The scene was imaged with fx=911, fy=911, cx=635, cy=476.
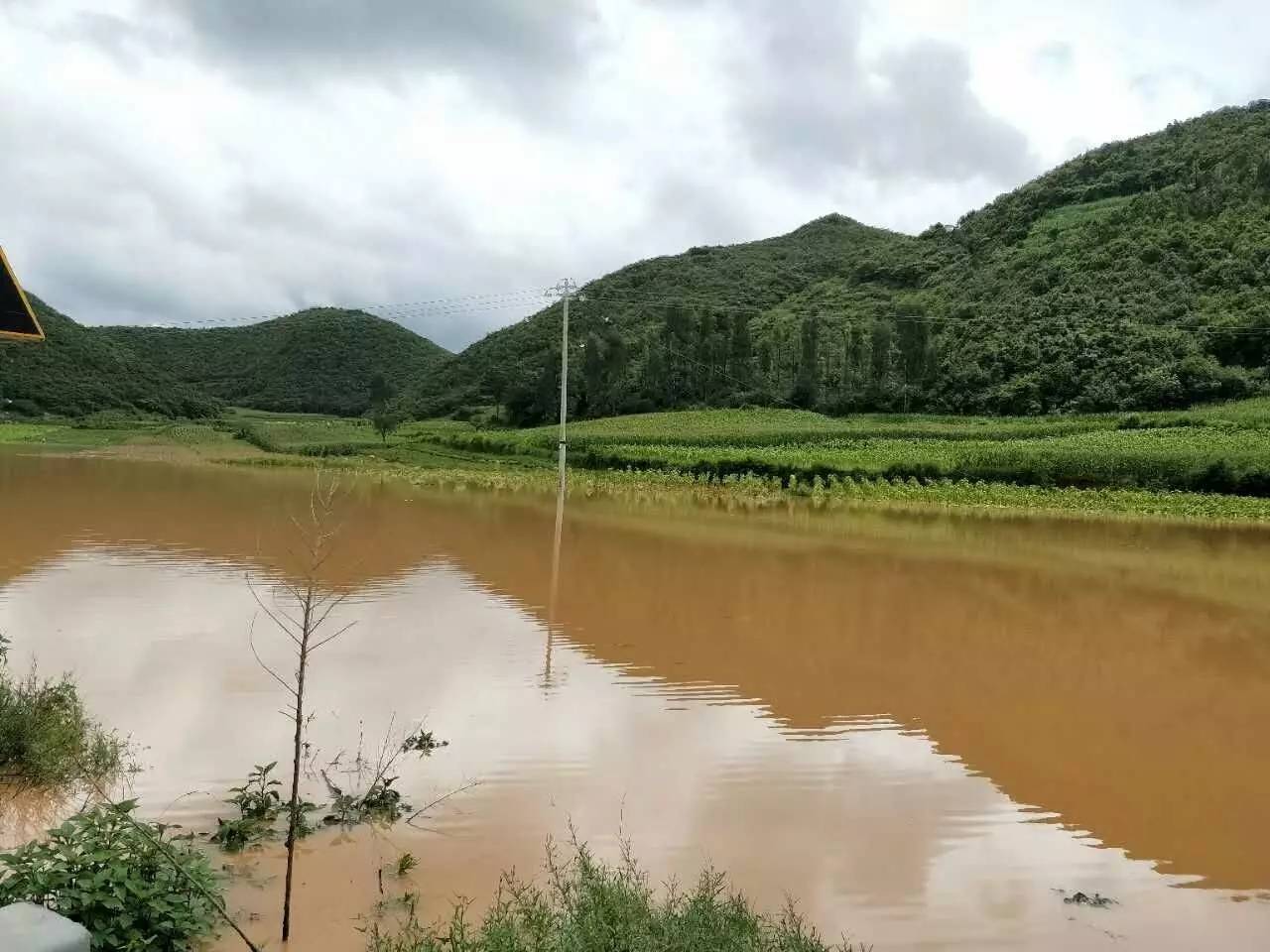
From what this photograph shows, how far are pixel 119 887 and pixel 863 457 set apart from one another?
3531 cm

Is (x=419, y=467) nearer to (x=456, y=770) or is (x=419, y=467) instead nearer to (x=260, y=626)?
(x=260, y=626)

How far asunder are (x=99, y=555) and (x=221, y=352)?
339 feet

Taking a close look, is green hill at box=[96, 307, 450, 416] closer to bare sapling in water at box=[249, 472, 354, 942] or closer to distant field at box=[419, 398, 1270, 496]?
distant field at box=[419, 398, 1270, 496]

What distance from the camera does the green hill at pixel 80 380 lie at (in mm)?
72250

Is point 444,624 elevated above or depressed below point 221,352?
below

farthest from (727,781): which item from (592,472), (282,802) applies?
(592,472)

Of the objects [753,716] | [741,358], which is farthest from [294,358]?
Result: [753,716]

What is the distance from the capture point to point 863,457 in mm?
37219

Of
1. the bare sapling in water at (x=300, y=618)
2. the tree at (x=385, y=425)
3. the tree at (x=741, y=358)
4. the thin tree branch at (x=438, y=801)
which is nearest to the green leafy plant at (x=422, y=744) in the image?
the thin tree branch at (x=438, y=801)

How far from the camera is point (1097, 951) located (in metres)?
4.73

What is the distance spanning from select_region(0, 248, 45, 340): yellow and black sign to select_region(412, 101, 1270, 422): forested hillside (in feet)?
174

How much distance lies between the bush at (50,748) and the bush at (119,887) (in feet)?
6.08

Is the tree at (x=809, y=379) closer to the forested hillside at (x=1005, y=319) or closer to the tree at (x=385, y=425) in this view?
the forested hillside at (x=1005, y=319)

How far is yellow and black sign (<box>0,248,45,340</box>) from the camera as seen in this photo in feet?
22.3
